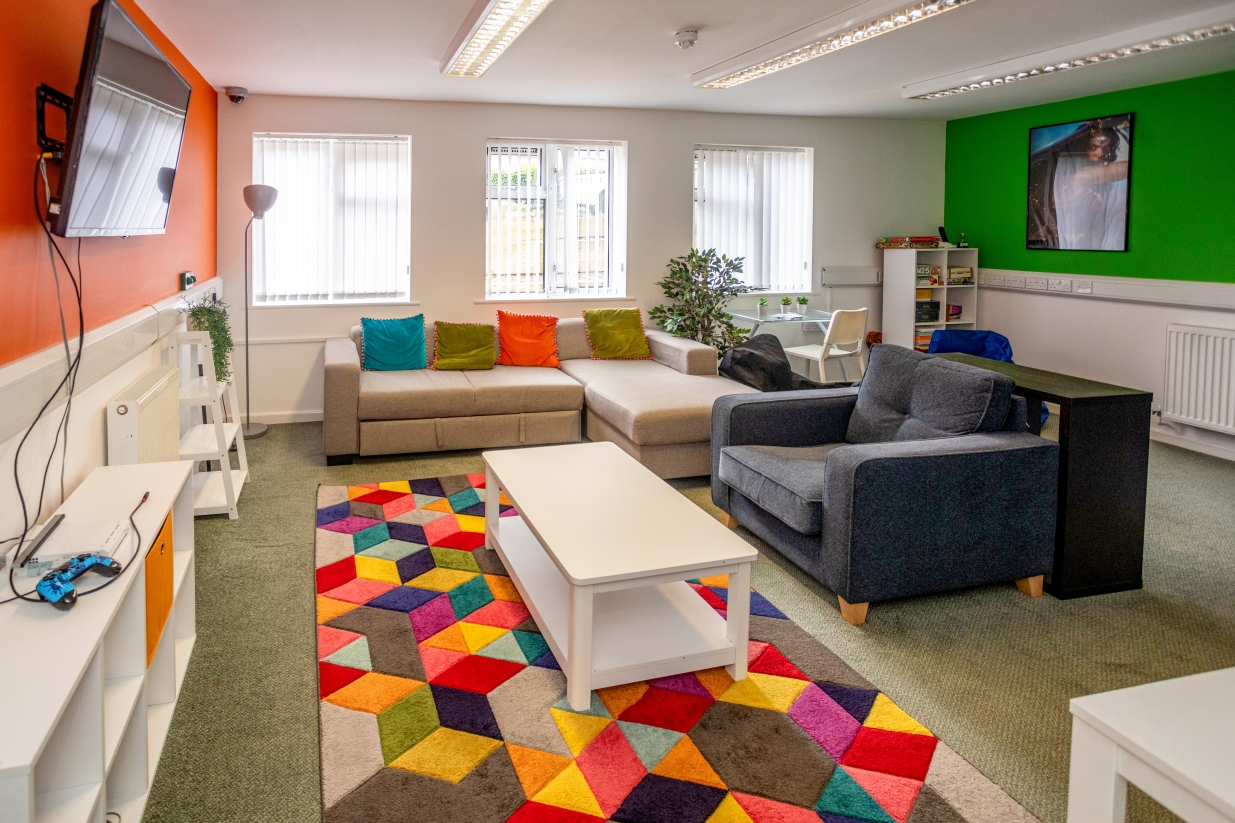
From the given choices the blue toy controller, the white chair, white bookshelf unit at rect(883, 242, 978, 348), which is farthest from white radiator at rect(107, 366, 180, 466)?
white bookshelf unit at rect(883, 242, 978, 348)

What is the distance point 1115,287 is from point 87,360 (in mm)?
6298

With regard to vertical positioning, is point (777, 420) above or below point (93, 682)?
above

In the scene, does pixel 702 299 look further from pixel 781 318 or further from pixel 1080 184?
pixel 1080 184

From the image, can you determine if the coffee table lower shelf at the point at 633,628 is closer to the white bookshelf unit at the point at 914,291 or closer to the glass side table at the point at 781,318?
the glass side table at the point at 781,318

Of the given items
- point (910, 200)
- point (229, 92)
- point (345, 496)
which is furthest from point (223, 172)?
point (910, 200)

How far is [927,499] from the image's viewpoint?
320cm

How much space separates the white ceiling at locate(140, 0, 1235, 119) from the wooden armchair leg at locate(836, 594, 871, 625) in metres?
2.63

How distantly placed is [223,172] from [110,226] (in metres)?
3.42

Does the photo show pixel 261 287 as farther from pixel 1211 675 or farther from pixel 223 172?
pixel 1211 675

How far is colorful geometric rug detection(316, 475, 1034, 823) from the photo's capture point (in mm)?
2221

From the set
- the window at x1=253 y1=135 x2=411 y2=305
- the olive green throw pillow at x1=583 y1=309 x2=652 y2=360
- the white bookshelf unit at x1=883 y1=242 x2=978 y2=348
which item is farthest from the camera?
the white bookshelf unit at x1=883 y1=242 x2=978 y2=348

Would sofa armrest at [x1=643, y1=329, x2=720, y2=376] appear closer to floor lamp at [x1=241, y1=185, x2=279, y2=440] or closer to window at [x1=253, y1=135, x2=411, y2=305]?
window at [x1=253, y1=135, x2=411, y2=305]

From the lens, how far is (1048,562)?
11.3 feet

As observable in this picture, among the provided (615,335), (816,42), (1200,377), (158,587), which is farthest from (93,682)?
(1200,377)
